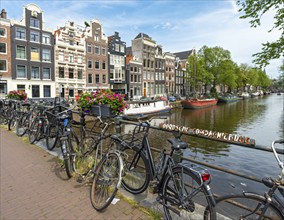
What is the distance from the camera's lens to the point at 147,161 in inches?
108

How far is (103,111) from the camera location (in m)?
4.06

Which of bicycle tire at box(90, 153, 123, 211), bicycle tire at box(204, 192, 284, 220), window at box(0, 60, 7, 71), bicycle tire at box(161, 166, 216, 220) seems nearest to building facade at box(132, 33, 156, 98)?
window at box(0, 60, 7, 71)

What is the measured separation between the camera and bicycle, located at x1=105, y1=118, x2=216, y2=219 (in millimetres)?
2032

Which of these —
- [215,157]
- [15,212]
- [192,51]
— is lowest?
[215,157]

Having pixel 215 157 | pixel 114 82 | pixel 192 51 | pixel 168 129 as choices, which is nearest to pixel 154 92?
pixel 114 82

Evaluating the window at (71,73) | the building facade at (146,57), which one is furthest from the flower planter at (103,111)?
the building facade at (146,57)

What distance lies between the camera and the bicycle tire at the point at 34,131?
228 inches

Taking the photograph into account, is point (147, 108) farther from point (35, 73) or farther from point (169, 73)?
point (169, 73)

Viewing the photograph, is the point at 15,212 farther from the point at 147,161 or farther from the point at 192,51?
the point at 192,51

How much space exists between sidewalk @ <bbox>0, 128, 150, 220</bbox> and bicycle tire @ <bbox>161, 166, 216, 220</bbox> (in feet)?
1.28

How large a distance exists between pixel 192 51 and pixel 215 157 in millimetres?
49285

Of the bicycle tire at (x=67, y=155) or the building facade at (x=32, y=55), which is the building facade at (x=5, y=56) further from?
the bicycle tire at (x=67, y=155)

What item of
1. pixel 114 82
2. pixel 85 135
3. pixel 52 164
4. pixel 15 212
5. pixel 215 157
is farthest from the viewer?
pixel 114 82

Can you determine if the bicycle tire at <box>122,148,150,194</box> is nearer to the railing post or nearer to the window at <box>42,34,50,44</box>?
the railing post
